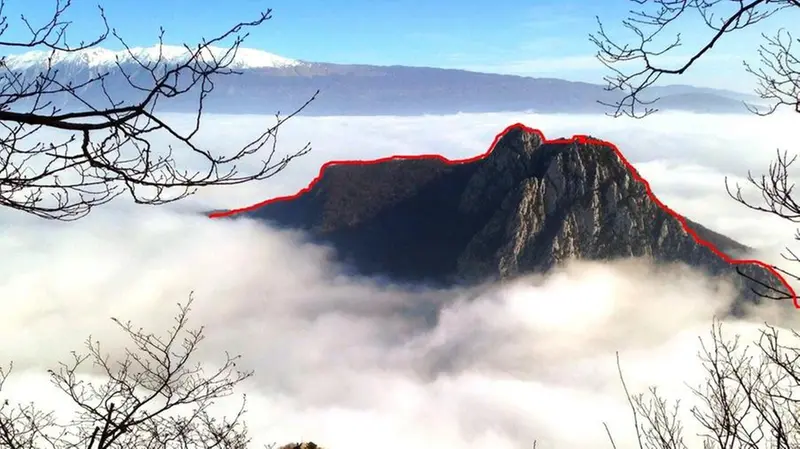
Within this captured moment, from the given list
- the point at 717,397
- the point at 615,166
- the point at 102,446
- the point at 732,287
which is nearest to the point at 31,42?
the point at 102,446

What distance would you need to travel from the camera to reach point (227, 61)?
16.2 feet

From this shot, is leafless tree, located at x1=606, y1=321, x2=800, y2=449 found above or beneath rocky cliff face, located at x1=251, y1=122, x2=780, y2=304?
beneath

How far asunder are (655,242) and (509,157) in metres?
52.8

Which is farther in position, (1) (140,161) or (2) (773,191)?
(2) (773,191)

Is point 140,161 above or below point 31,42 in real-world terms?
below

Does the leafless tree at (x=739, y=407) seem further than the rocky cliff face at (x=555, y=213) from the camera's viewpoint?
No

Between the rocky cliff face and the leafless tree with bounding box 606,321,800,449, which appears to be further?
the rocky cliff face

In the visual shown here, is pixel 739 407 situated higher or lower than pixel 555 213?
lower

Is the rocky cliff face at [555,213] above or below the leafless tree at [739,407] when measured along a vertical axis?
above

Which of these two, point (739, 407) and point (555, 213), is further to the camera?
point (555, 213)

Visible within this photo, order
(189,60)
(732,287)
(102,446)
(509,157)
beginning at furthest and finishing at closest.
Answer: (732,287) → (509,157) → (102,446) → (189,60)

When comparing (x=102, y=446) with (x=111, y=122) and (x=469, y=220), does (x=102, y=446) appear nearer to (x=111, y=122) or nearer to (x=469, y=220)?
(x=111, y=122)

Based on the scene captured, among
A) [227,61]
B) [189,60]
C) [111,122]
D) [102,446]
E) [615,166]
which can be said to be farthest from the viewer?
[615,166]

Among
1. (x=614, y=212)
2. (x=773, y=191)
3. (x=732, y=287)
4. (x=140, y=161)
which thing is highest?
(x=614, y=212)
